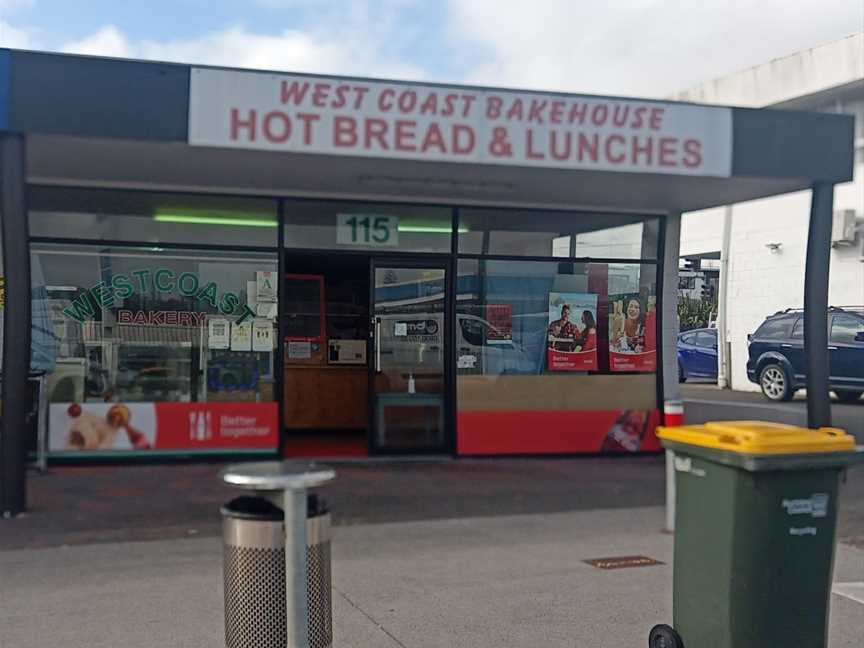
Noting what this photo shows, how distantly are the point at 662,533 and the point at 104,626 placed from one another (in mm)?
4438

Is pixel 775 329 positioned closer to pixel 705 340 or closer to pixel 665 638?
pixel 705 340

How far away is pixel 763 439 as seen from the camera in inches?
166

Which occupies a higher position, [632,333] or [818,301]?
[818,301]

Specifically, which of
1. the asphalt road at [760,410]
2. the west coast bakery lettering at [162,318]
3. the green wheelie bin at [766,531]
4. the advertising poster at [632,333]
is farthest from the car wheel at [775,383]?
the green wheelie bin at [766,531]

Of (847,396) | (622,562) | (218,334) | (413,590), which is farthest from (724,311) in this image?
(413,590)

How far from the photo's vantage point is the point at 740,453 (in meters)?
4.18

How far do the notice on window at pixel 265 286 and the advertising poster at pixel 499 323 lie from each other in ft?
8.02

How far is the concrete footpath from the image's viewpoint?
5.29m

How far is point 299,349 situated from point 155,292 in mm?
2729

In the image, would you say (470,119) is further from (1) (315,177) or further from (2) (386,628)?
(2) (386,628)

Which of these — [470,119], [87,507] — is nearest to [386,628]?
[87,507]

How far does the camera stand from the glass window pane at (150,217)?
10.2 m

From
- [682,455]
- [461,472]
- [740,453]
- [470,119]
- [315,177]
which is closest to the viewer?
[740,453]

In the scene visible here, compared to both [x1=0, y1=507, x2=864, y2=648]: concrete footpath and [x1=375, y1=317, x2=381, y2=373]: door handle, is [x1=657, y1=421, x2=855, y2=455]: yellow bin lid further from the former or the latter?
[x1=375, y1=317, x2=381, y2=373]: door handle
